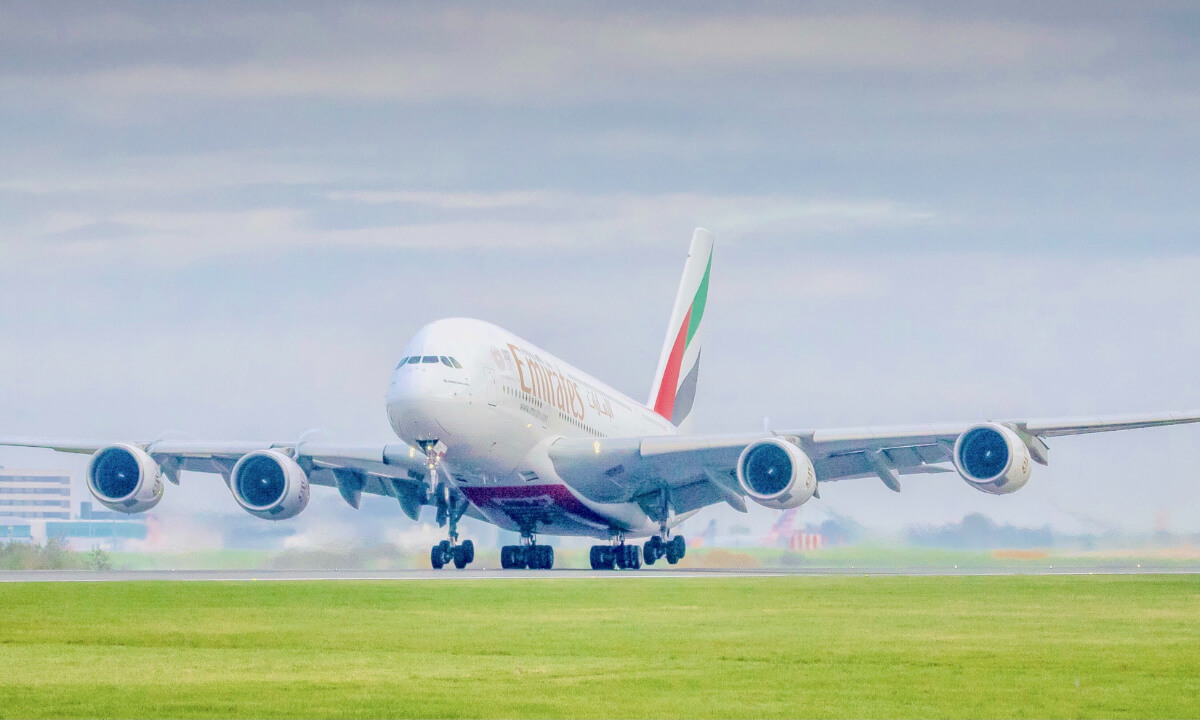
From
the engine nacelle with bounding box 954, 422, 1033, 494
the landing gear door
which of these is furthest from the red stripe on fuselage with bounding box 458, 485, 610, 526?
the engine nacelle with bounding box 954, 422, 1033, 494

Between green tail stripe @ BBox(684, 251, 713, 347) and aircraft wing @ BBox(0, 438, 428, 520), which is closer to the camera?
aircraft wing @ BBox(0, 438, 428, 520)

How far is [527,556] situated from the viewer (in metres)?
45.6

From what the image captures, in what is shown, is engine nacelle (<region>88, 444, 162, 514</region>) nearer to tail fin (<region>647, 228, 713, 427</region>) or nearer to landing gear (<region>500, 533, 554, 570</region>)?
landing gear (<region>500, 533, 554, 570</region>)

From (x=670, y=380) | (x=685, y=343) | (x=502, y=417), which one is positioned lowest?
(x=502, y=417)

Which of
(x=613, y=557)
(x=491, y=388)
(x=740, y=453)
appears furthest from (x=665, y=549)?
(x=491, y=388)

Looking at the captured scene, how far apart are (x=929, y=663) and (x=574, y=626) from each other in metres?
5.72

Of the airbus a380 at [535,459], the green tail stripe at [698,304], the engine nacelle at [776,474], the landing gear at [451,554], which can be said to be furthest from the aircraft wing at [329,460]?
the green tail stripe at [698,304]

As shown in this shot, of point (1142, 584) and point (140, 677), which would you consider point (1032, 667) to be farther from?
point (1142, 584)

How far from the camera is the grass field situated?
1367 centimetres

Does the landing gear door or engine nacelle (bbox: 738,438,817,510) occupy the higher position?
the landing gear door

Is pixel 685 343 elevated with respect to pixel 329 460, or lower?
elevated

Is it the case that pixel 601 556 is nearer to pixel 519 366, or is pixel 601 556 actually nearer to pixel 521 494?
pixel 521 494

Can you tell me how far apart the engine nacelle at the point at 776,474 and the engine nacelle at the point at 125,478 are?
620 inches

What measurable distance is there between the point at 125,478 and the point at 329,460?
17.8 ft
